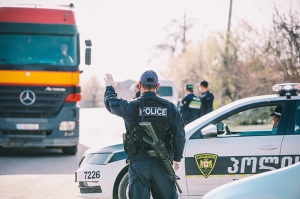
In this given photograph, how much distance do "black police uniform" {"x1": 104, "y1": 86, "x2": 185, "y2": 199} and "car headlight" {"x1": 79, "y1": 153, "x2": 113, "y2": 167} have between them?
1717 mm

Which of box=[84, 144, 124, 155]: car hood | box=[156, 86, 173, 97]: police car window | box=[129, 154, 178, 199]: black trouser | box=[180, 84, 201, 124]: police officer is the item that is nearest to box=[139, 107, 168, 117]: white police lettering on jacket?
box=[129, 154, 178, 199]: black trouser

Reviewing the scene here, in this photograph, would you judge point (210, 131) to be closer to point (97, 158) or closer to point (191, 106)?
point (97, 158)

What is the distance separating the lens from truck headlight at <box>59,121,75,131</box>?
12.6 meters

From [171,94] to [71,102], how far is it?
42.3ft

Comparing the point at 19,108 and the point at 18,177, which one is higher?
the point at 19,108

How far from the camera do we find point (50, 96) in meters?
12.5

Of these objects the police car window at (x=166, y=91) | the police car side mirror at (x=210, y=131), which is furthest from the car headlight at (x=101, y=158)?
the police car window at (x=166, y=91)

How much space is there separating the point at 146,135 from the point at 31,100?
309 inches

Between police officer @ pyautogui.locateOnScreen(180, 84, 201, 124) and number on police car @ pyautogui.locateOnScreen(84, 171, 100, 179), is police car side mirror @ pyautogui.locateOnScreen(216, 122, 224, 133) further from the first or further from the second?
police officer @ pyautogui.locateOnScreen(180, 84, 201, 124)

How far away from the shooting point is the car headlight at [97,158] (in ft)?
22.4

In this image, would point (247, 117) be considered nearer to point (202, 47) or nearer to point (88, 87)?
point (202, 47)

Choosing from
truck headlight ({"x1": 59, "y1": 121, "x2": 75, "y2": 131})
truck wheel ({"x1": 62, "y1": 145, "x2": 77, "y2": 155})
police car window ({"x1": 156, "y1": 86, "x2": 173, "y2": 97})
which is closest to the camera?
truck headlight ({"x1": 59, "y1": 121, "x2": 75, "y2": 131})

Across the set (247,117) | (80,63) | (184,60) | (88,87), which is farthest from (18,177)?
(88,87)

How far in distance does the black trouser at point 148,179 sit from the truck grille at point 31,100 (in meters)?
7.75
